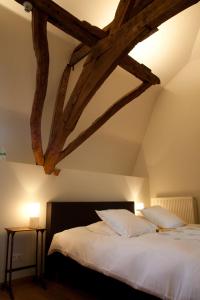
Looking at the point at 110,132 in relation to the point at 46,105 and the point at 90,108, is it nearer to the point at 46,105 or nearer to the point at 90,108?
the point at 90,108

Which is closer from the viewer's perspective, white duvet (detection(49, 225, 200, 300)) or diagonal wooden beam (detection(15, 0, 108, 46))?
white duvet (detection(49, 225, 200, 300))

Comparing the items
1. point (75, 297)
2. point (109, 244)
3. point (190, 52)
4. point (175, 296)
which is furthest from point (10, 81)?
point (190, 52)

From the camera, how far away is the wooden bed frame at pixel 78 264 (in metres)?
2.05

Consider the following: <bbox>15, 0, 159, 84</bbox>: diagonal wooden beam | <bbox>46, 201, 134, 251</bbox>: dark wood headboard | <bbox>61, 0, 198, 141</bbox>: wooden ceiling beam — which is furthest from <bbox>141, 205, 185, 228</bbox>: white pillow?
<bbox>15, 0, 159, 84</bbox>: diagonal wooden beam

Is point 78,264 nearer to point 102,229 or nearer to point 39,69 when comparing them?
point 102,229

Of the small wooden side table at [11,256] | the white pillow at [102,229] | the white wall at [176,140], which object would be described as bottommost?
the small wooden side table at [11,256]

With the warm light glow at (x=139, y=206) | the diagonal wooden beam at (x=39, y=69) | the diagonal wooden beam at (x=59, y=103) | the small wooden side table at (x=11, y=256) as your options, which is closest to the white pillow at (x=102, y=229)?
the small wooden side table at (x=11, y=256)

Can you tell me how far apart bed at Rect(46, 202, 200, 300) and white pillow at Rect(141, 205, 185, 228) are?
601 mm

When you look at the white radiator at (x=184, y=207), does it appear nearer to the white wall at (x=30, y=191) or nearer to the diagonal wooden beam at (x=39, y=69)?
the white wall at (x=30, y=191)

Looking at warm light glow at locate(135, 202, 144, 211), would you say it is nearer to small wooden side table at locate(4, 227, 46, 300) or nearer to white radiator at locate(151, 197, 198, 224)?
white radiator at locate(151, 197, 198, 224)

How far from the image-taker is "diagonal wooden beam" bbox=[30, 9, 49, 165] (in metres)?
2.06

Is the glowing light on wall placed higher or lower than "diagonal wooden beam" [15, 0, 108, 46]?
lower

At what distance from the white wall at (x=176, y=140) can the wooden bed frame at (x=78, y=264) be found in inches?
41.1

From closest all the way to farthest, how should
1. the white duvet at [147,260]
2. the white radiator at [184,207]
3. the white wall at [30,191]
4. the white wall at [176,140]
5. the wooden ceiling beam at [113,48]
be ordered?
the white duvet at [147,260], the wooden ceiling beam at [113,48], the white wall at [30,191], the white radiator at [184,207], the white wall at [176,140]
